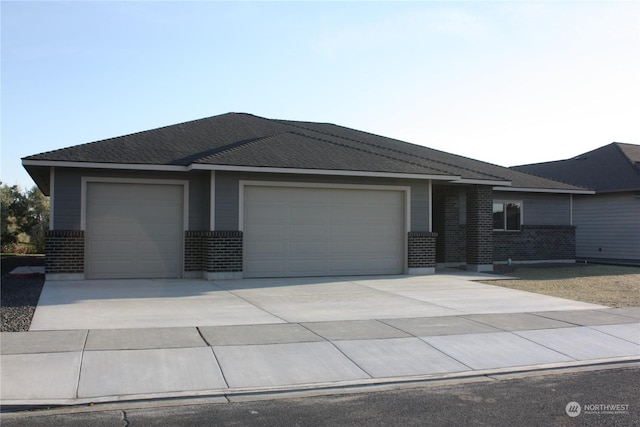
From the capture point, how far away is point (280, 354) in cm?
791

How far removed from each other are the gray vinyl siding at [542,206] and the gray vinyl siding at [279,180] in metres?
5.42

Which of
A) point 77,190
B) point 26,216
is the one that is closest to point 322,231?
point 77,190

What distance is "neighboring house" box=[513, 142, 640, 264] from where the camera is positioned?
981 inches

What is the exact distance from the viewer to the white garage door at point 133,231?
1600cm

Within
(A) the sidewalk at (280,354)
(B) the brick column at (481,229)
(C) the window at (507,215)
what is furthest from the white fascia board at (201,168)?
(C) the window at (507,215)

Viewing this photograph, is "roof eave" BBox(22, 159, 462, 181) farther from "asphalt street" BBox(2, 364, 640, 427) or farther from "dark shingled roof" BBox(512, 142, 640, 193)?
"dark shingled roof" BBox(512, 142, 640, 193)

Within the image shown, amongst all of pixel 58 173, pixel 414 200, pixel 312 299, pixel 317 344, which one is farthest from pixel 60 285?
pixel 414 200

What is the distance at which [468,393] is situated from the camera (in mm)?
6648

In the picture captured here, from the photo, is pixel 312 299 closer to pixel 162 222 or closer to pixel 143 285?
pixel 143 285

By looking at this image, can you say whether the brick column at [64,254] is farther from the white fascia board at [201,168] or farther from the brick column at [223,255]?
the brick column at [223,255]

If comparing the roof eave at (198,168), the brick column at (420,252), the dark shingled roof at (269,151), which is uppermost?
the dark shingled roof at (269,151)

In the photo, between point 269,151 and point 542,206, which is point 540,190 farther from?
point 269,151

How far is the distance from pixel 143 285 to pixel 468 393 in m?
10.2

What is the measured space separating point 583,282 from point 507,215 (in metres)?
6.21
